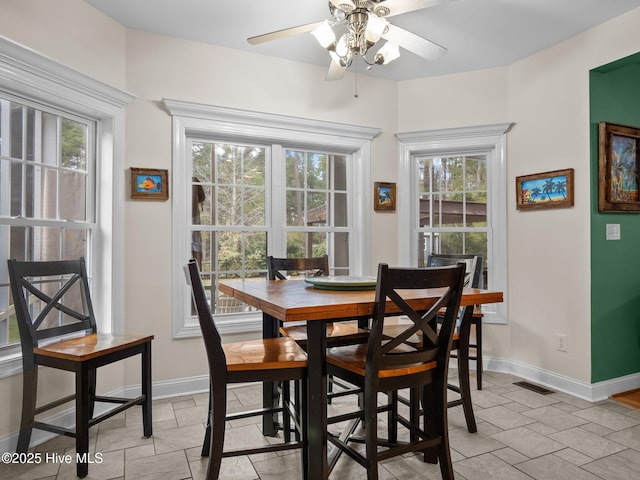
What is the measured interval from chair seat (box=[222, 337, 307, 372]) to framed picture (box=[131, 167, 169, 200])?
1583mm

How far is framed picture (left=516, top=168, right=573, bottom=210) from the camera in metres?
3.25

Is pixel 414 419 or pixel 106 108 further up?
pixel 106 108

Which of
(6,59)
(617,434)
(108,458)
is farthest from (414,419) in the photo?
(6,59)

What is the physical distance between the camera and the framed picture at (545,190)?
325cm

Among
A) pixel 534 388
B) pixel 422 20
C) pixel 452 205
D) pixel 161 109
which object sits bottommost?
pixel 534 388

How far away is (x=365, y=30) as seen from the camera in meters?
2.16

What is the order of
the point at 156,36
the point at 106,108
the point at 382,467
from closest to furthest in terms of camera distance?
→ 1. the point at 382,467
2. the point at 106,108
3. the point at 156,36

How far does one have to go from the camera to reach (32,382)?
224 centimetres

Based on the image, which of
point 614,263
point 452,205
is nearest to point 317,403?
point 614,263

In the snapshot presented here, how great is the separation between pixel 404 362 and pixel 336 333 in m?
0.92

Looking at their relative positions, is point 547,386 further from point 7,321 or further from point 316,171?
point 7,321

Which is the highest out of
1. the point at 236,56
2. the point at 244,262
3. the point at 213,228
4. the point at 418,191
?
the point at 236,56

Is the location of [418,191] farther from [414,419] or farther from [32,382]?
[32,382]

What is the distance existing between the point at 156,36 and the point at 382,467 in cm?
328
